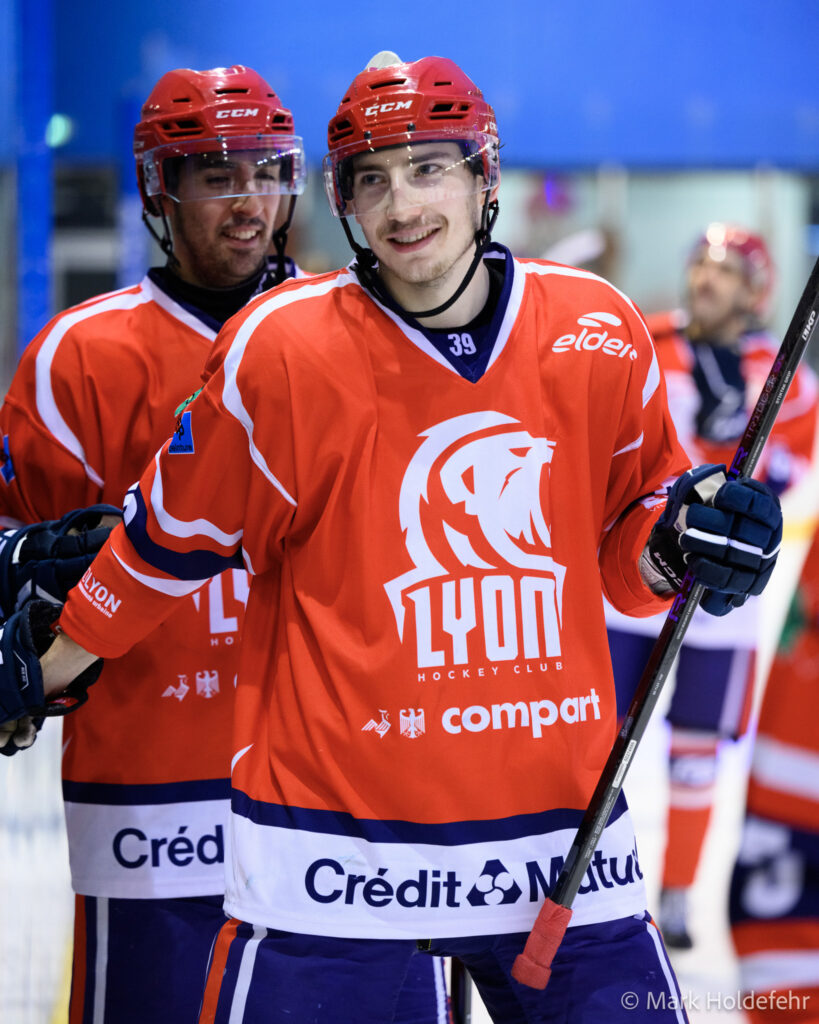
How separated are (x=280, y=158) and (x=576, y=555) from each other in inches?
33.7

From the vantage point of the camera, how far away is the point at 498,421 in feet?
5.43

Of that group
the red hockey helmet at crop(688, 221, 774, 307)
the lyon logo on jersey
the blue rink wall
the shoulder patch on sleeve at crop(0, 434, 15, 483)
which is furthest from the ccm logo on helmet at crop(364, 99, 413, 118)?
the blue rink wall

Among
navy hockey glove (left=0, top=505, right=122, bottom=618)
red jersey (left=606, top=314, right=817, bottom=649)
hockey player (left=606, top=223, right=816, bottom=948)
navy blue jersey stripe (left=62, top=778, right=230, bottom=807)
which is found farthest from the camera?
red jersey (left=606, top=314, right=817, bottom=649)

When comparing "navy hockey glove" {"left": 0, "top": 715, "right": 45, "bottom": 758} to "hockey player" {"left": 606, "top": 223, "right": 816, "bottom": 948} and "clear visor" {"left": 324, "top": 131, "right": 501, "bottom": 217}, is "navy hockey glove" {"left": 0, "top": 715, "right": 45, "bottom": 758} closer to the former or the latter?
"clear visor" {"left": 324, "top": 131, "right": 501, "bottom": 217}

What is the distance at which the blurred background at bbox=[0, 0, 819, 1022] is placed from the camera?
9375 mm

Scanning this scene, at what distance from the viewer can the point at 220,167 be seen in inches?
84.7

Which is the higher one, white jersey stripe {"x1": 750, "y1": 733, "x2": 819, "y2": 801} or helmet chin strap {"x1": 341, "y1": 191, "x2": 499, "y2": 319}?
helmet chin strap {"x1": 341, "y1": 191, "x2": 499, "y2": 319}

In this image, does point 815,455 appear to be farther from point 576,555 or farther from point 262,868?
point 262,868

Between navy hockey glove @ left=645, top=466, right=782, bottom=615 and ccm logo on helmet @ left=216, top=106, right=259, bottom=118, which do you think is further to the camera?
ccm logo on helmet @ left=216, top=106, right=259, bottom=118

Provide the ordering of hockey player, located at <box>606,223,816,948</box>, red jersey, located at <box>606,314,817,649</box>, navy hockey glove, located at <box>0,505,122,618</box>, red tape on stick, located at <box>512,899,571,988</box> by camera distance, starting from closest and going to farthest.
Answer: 1. red tape on stick, located at <box>512,899,571,988</box>
2. navy hockey glove, located at <box>0,505,122,618</box>
3. hockey player, located at <box>606,223,816,948</box>
4. red jersey, located at <box>606,314,817,649</box>

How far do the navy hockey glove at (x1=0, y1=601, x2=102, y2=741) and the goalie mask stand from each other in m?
0.65

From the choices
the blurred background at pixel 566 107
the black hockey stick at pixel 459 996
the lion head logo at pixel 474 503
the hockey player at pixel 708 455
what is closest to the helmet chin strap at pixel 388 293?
the lion head logo at pixel 474 503

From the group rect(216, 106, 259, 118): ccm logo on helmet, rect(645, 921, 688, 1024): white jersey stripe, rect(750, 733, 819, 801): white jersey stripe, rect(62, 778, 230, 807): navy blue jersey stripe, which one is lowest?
rect(62, 778, 230, 807): navy blue jersey stripe

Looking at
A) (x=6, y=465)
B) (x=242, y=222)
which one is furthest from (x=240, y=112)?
(x=6, y=465)
